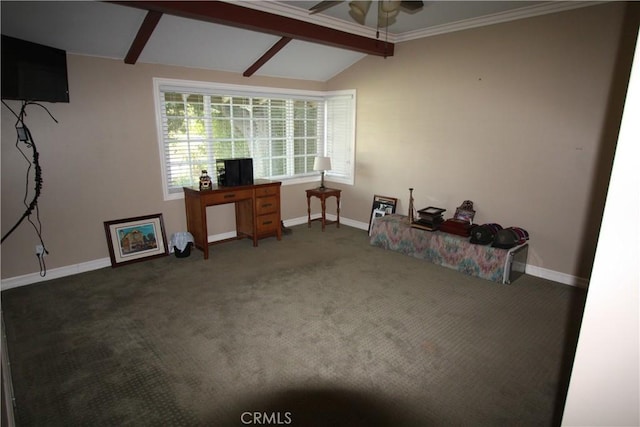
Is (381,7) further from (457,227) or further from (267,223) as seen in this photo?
(267,223)

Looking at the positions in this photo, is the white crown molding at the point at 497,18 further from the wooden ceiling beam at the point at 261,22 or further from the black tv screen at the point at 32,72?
the black tv screen at the point at 32,72

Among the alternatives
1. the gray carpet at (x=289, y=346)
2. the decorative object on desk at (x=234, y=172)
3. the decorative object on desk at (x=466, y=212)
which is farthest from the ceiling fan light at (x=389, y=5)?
the decorative object on desk at (x=234, y=172)

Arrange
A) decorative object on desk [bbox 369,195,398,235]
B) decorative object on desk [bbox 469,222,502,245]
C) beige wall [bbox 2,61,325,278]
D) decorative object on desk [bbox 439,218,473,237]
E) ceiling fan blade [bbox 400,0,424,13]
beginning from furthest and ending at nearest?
decorative object on desk [bbox 369,195,398,235] < decorative object on desk [bbox 439,218,473,237] < decorative object on desk [bbox 469,222,502,245] < beige wall [bbox 2,61,325,278] < ceiling fan blade [bbox 400,0,424,13]

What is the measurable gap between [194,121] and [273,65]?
1.23m

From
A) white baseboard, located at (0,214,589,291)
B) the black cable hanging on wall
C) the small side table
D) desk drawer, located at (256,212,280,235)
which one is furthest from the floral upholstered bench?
the black cable hanging on wall

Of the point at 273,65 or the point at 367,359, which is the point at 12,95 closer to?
the point at 273,65

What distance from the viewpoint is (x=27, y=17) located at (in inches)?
112

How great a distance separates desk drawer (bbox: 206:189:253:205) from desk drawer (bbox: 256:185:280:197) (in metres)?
0.11

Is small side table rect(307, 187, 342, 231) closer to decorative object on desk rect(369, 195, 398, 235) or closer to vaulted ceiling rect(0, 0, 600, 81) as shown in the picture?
decorative object on desk rect(369, 195, 398, 235)

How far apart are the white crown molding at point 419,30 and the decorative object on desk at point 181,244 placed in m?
2.53

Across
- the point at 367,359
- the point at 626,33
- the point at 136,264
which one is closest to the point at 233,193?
the point at 136,264

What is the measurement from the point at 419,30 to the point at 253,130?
8.00 feet

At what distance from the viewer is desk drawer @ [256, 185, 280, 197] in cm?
462

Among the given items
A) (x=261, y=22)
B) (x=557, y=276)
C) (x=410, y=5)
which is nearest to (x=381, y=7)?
(x=410, y=5)
